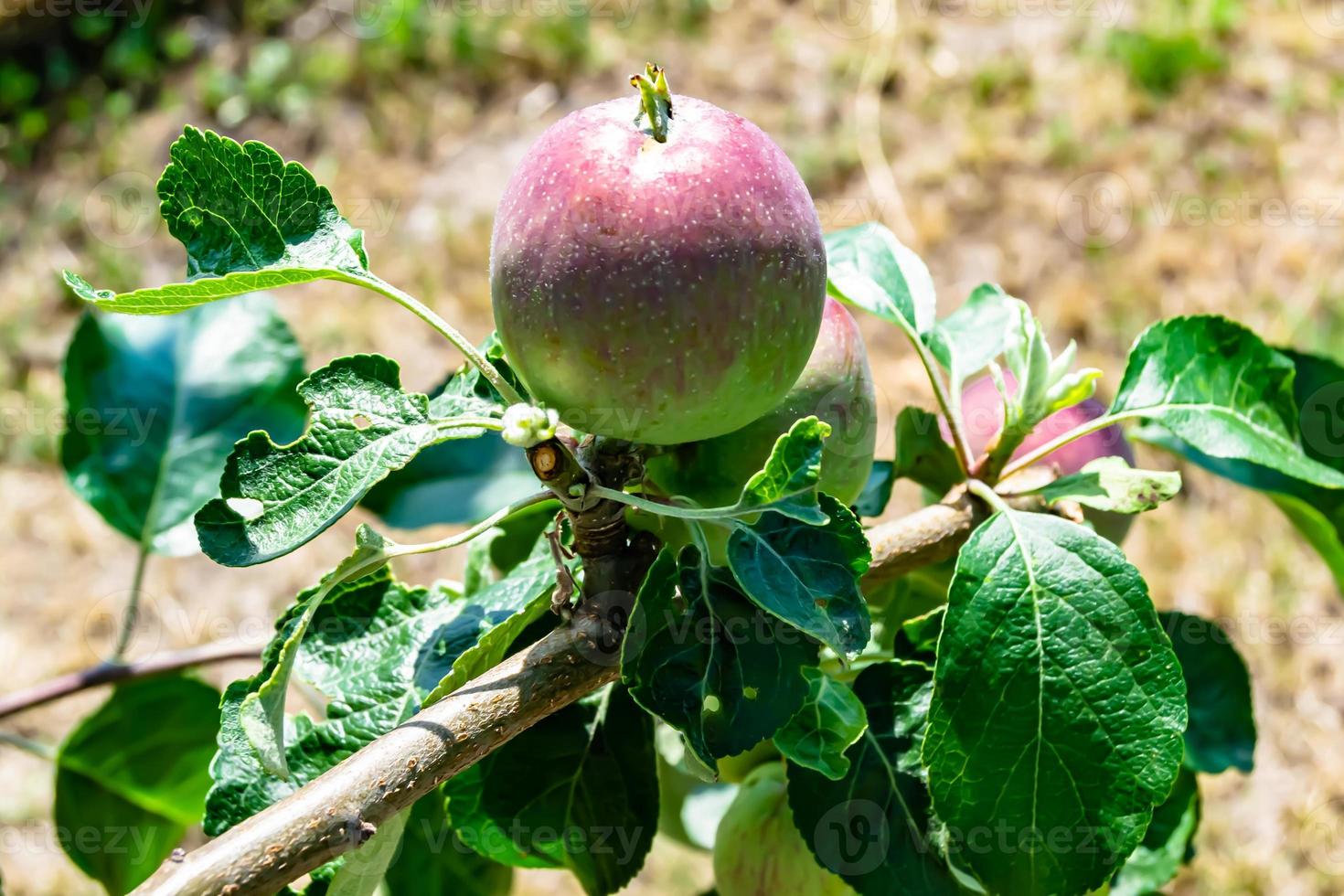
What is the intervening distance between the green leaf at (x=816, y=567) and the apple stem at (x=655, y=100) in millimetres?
194

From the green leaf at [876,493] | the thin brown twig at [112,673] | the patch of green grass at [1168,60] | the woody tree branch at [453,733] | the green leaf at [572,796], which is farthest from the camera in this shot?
the patch of green grass at [1168,60]

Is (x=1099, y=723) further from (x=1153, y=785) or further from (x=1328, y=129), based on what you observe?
(x=1328, y=129)

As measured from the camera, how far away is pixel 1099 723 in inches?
27.2

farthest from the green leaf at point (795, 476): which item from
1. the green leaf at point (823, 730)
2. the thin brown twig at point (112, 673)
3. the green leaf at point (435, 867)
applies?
the thin brown twig at point (112, 673)

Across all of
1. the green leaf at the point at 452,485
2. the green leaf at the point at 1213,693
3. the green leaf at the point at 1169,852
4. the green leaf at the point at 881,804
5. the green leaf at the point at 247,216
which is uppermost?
the green leaf at the point at 247,216

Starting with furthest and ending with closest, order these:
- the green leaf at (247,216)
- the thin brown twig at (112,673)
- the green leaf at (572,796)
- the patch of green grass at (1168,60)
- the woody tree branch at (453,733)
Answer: the patch of green grass at (1168,60), the thin brown twig at (112,673), the green leaf at (572,796), the green leaf at (247,216), the woody tree branch at (453,733)

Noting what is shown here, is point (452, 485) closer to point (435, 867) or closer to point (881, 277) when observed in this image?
point (435, 867)

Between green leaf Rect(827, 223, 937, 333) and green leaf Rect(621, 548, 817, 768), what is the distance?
290mm

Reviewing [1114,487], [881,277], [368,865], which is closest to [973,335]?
[881,277]

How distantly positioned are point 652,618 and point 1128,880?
583mm

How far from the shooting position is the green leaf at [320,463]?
1.91 ft

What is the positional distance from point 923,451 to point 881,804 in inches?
9.7

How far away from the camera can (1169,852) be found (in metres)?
0.98

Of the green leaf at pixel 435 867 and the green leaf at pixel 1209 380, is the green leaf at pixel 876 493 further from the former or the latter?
the green leaf at pixel 435 867
